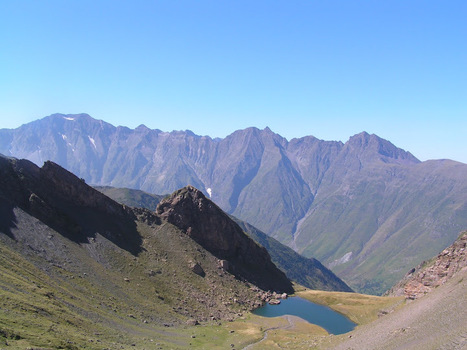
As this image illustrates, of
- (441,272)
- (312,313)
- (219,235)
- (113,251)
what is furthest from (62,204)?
(441,272)

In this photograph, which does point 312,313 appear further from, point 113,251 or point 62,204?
point 62,204

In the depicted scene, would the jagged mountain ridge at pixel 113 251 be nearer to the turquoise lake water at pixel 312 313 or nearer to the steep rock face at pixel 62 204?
the steep rock face at pixel 62 204

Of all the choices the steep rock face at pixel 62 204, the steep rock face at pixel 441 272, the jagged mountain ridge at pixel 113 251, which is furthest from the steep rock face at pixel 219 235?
the steep rock face at pixel 441 272

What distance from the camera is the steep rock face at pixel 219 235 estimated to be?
174000mm

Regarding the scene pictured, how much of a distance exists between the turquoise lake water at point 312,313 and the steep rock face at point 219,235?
1712 centimetres

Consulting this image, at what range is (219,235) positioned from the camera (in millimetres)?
181375

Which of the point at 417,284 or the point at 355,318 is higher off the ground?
the point at 417,284

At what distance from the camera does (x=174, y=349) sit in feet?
292

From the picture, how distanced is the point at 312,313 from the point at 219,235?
5190 centimetres

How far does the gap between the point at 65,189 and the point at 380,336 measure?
377 ft

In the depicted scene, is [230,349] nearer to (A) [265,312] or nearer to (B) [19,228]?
(A) [265,312]

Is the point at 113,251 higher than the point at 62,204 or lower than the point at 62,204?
lower

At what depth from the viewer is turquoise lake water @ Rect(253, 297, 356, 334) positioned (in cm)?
13700

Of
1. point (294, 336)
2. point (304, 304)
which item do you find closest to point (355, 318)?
point (304, 304)
